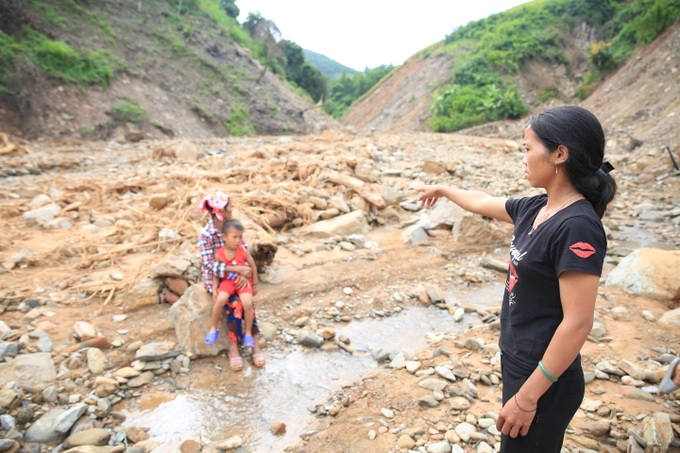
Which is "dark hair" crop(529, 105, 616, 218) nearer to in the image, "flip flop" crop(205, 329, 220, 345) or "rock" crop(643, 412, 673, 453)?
"rock" crop(643, 412, 673, 453)

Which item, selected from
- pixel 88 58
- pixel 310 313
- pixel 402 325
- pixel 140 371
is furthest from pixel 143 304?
pixel 88 58

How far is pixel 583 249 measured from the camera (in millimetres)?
1217

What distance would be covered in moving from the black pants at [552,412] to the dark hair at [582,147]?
1.91 ft

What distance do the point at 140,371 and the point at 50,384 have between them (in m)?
0.60

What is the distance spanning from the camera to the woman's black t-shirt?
123 cm

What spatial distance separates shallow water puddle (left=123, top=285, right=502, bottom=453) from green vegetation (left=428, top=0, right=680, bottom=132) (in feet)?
70.0

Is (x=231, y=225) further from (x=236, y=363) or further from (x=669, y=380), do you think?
(x=669, y=380)

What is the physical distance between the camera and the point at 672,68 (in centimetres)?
1446

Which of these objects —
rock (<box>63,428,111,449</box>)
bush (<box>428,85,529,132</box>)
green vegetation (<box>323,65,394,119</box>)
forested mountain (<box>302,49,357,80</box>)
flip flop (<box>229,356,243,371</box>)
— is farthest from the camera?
forested mountain (<box>302,49,357,80</box>)

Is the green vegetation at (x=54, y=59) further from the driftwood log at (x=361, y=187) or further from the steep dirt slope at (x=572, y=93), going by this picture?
the steep dirt slope at (x=572, y=93)

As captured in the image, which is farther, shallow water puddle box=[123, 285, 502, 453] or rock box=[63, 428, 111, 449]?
shallow water puddle box=[123, 285, 502, 453]

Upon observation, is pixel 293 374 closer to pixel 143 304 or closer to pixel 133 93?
pixel 143 304

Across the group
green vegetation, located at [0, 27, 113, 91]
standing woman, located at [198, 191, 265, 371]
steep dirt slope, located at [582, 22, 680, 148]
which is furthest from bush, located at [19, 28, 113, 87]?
steep dirt slope, located at [582, 22, 680, 148]

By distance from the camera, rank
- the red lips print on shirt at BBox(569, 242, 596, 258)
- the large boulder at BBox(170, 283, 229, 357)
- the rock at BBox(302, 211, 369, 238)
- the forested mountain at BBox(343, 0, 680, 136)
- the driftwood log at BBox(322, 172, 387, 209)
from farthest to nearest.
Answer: the forested mountain at BBox(343, 0, 680, 136)
the driftwood log at BBox(322, 172, 387, 209)
the rock at BBox(302, 211, 369, 238)
the large boulder at BBox(170, 283, 229, 357)
the red lips print on shirt at BBox(569, 242, 596, 258)
